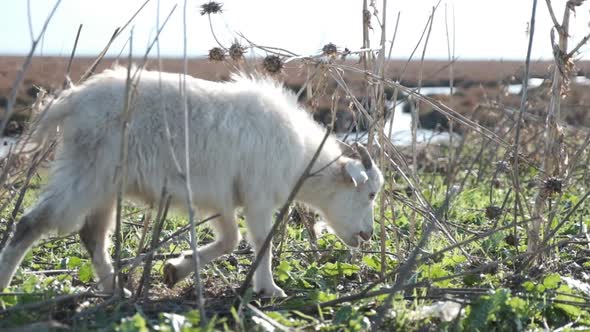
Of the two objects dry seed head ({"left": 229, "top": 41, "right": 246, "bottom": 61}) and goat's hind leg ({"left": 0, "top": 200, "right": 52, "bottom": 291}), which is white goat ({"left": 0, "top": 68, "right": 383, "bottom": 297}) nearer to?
goat's hind leg ({"left": 0, "top": 200, "right": 52, "bottom": 291})

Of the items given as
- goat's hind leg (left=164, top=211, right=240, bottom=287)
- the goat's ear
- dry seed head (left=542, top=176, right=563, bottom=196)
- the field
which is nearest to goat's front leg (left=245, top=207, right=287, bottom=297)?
the field

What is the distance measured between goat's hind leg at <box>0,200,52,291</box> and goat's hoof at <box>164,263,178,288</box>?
93 cm

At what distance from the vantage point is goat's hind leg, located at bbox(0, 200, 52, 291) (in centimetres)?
466

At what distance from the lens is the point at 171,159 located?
490 cm

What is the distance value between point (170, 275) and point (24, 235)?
102cm

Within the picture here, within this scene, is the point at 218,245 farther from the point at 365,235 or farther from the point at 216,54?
the point at 216,54

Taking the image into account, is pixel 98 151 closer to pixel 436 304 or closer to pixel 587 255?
pixel 436 304

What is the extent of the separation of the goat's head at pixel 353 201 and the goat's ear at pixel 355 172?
0.06 m

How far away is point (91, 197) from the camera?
473cm

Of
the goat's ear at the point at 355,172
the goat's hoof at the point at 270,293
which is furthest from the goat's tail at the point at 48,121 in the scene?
the goat's ear at the point at 355,172

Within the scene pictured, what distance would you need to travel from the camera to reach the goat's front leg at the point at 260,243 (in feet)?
17.4

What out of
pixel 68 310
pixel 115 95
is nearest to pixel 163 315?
pixel 68 310

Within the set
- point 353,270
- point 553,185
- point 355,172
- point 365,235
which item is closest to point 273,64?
point 355,172

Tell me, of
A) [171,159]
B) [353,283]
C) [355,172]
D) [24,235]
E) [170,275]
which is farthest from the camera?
[353,283]
